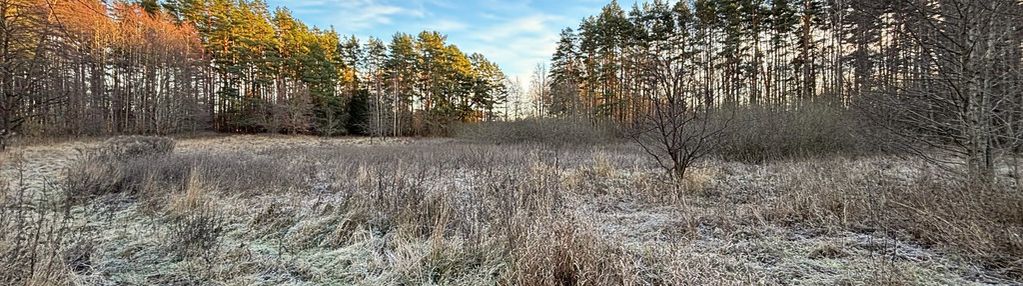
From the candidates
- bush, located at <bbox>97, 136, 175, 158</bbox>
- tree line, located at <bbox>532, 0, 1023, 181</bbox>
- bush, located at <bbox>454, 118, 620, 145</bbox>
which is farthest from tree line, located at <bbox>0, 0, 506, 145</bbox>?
bush, located at <bbox>454, 118, 620, 145</bbox>

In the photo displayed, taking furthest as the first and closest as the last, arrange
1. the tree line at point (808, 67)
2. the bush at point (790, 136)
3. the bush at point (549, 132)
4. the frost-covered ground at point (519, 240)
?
the bush at point (549, 132) → the bush at point (790, 136) → the tree line at point (808, 67) → the frost-covered ground at point (519, 240)

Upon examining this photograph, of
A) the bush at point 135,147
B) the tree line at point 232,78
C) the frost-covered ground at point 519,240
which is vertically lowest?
the frost-covered ground at point 519,240

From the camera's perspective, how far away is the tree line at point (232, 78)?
54.2ft

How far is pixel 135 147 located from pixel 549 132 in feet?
42.5

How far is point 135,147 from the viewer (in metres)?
9.66

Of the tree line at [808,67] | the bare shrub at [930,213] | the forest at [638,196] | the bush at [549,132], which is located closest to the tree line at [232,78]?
the forest at [638,196]

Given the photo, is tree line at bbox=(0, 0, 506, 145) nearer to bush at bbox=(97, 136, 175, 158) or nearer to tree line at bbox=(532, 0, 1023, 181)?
bush at bbox=(97, 136, 175, 158)

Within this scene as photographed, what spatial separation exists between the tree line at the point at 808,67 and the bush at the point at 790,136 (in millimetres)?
655

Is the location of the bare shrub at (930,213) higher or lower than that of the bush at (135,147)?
lower

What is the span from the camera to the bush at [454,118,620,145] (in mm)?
17188

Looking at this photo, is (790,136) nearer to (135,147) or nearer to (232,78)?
(135,147)

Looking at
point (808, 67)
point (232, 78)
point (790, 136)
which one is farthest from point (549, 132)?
point (232, 78)

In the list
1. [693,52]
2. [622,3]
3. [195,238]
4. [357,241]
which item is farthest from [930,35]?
[622,3]

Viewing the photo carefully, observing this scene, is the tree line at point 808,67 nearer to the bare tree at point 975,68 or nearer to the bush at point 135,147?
the bare tree at point 975,68
